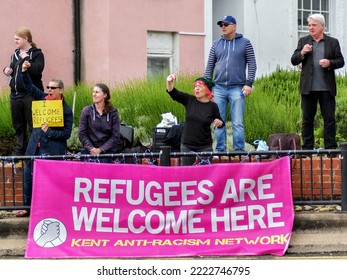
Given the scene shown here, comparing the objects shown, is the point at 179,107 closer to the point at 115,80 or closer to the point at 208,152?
the point at 208,152

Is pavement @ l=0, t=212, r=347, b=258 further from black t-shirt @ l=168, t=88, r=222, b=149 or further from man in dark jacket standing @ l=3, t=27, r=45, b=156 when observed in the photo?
man in dark jacket standing @ l=3, t=27, r=45, b=156

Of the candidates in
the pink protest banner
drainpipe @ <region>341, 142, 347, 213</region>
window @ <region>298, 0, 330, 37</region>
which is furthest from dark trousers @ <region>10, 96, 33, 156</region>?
window @ <region>298, 0, 330, 37</region>

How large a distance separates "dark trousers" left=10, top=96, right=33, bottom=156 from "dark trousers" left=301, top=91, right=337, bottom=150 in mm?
3652

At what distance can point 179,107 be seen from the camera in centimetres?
1508

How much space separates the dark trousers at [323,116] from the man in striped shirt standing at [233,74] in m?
0.80

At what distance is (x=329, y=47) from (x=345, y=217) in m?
2.47

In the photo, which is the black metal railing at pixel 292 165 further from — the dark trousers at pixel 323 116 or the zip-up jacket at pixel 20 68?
the zip-up jacket at pixel 20 68

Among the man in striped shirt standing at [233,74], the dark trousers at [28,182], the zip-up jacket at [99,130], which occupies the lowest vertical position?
the dark trousers at [28,182]

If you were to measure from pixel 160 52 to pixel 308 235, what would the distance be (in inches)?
414

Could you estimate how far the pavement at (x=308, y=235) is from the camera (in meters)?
11.2

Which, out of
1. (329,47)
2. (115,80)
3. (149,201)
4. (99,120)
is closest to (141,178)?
(149,201)

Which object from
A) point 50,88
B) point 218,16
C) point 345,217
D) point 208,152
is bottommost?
point 345,217

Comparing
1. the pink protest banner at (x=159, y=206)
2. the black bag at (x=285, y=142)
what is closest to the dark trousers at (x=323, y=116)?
the black bag at (x=285, y=142)

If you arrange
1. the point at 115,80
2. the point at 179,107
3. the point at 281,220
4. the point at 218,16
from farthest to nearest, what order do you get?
1. the point at 218,16
2. the point at 115,80
3. the point at 179,107
4. the point at 281,220
